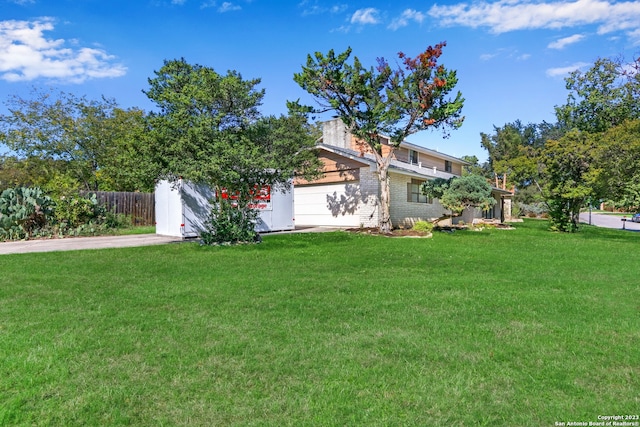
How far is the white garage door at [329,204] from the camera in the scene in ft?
60.2

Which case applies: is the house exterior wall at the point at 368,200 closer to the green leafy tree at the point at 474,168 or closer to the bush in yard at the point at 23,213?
the bush in yard at the point at 23,213

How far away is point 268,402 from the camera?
2.46 metres

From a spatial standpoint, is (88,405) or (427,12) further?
(427,12)

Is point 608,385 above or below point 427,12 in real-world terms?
below

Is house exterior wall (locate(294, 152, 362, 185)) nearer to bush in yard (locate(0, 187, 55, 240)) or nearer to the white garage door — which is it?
the white garage door

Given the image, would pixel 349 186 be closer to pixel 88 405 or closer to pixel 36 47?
pixel 36 47

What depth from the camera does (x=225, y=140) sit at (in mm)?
10523

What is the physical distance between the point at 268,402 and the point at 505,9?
43.1ft

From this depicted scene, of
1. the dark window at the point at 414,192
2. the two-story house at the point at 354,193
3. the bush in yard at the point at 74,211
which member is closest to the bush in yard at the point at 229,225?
the two-story house at the point at 354,193

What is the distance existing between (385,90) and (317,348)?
42.8 feet

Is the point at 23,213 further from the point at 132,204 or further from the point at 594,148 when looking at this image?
the point at 594,148

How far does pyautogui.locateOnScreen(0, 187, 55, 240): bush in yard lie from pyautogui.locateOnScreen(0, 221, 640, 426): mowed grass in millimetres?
8903

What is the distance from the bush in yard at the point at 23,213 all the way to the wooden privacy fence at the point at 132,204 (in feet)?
Answer: 13.0

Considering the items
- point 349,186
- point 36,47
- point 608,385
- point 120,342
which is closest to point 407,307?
point 608,385
